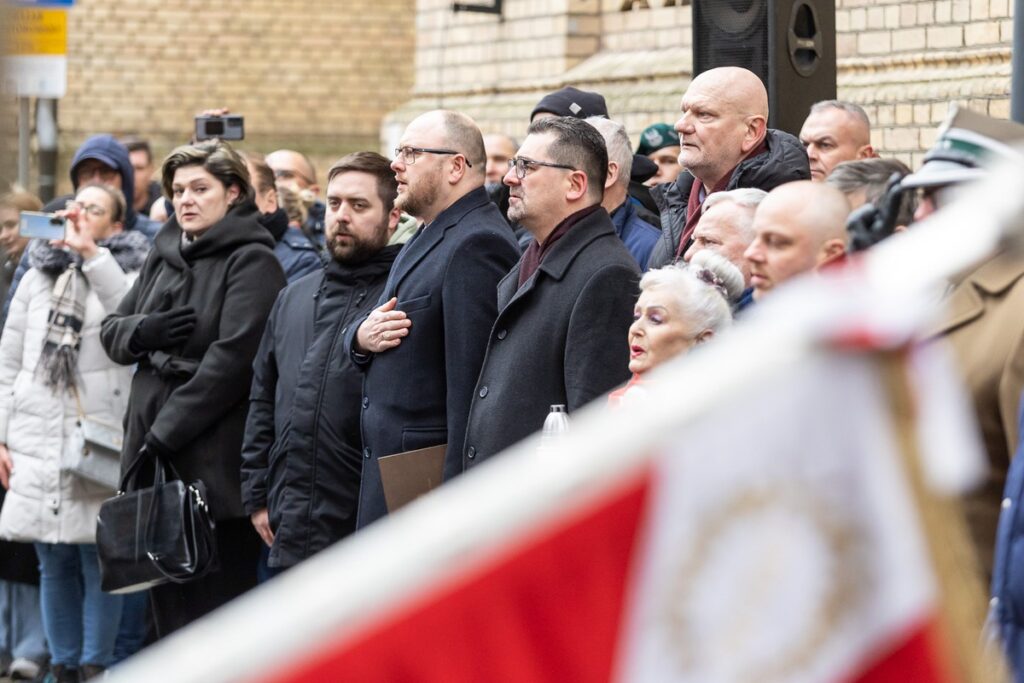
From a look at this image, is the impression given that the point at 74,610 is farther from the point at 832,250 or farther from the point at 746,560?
the point at 746,560

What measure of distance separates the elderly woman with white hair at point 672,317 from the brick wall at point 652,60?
4.51m

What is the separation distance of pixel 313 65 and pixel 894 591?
19.1 m

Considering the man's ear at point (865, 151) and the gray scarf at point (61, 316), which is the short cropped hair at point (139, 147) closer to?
the gray scarf at point (61, 316)

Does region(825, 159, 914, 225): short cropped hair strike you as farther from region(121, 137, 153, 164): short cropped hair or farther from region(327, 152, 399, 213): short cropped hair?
region(121, 137, 153, 164): short cropped hair

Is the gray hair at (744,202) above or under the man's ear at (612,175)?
under

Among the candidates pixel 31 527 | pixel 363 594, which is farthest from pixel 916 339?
pixel 31 527

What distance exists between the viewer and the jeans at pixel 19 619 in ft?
25.2

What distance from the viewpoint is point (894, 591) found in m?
1.38

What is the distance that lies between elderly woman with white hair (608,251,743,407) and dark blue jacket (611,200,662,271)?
4.96ft

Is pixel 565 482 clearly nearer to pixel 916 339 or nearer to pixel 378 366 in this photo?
pixel 916 339

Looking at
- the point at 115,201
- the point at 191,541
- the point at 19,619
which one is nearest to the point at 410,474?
the point at 191,541

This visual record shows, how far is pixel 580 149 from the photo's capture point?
530cm

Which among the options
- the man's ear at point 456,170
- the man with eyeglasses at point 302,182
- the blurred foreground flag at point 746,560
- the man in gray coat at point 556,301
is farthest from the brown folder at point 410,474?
the blurred foreground flag at point 746,560

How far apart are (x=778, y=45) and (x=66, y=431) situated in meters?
3.25
